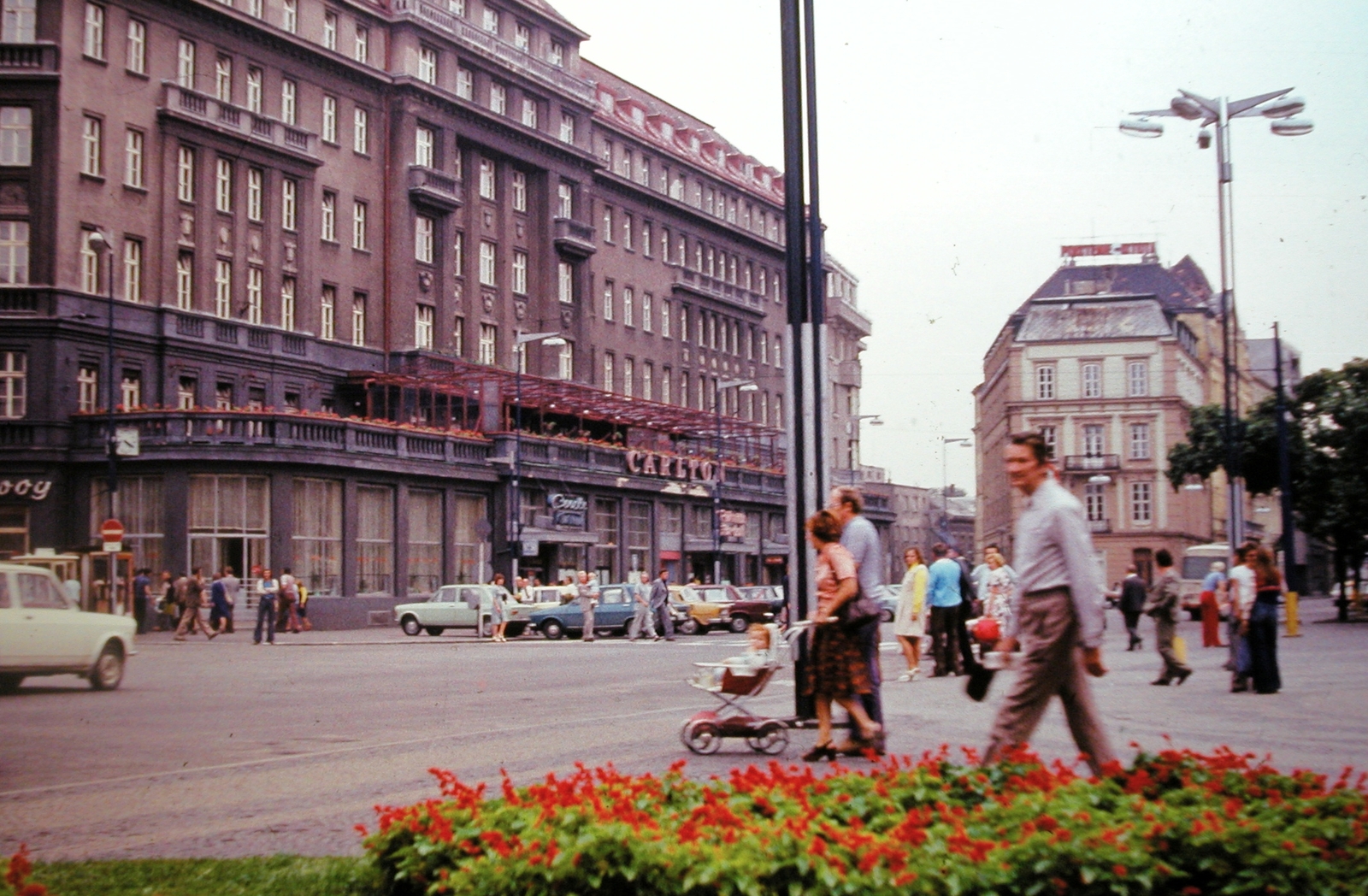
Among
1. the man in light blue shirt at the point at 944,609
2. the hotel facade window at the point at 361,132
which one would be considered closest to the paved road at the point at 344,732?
the man in light blue shirt at the point at 944,609

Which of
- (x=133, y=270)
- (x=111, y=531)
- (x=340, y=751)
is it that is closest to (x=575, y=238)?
(x=340, y=751)

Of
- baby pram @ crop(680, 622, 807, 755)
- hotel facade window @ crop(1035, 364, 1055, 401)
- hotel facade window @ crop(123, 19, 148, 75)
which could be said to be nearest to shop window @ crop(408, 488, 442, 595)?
hotel facade window @ crop(1035, 364, 1055, 401)

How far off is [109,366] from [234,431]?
501 cm

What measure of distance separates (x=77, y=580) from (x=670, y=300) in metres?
32.4

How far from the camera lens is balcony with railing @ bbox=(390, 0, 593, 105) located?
169 ft

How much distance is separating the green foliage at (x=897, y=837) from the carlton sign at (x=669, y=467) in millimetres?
54171

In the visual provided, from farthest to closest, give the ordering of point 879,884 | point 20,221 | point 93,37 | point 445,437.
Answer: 1. point 445,437
2. point 93,37
3. point 20,221
4. point 879,884

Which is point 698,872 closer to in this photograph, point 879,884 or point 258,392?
point 879,884

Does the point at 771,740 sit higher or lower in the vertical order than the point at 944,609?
lower

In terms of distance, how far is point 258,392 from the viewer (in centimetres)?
1811

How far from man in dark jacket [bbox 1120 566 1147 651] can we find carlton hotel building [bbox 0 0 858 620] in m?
7.59

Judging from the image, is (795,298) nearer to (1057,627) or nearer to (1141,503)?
(1057,627)

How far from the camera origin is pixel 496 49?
54.4 m

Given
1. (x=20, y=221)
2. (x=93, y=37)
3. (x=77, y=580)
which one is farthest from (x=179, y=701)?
(x=93, y=37)
